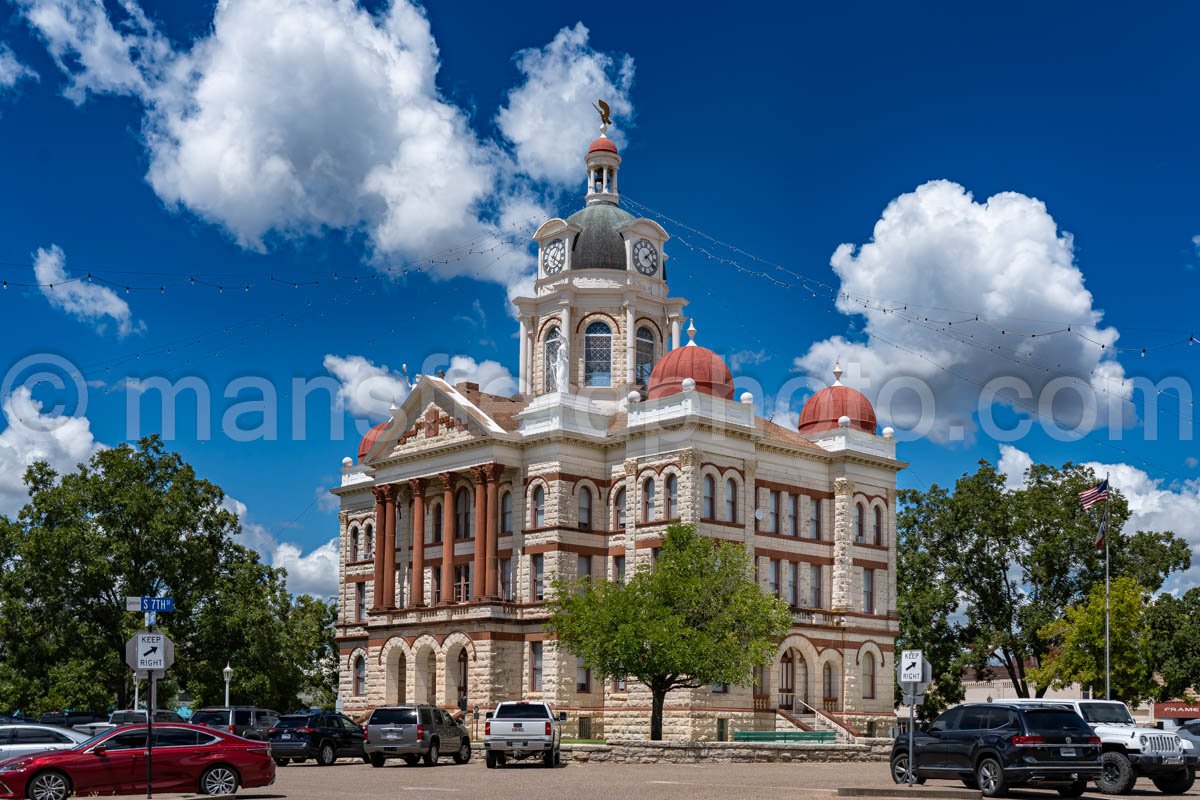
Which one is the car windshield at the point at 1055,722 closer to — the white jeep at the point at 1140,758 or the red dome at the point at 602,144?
the white jeep at the point at 1140,758

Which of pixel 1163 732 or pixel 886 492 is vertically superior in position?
pixel 886 492

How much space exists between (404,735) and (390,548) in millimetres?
26598

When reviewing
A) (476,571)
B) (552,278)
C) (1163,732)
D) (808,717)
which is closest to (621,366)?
(552,278)

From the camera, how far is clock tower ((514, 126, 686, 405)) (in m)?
70.4

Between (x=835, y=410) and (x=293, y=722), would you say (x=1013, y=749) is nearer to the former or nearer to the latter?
(x=293, y=722)

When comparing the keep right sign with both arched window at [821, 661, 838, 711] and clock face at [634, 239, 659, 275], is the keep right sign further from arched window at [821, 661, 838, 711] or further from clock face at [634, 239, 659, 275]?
clock face at [634, 239, 659, 275]

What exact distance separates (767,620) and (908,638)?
25.2 m

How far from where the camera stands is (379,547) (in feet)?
231

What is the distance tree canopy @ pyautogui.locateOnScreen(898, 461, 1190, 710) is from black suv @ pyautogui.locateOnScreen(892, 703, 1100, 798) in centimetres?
4726

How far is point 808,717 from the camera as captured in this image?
6269 centimetres

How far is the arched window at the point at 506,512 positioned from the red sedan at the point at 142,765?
3501 centimetres

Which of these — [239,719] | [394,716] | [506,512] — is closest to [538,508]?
[506,512]

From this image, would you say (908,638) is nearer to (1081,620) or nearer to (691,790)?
(1081,620)

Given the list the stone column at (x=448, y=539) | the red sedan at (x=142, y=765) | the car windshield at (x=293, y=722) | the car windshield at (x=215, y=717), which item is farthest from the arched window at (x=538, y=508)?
the red sedan at (x=142, y=765)
